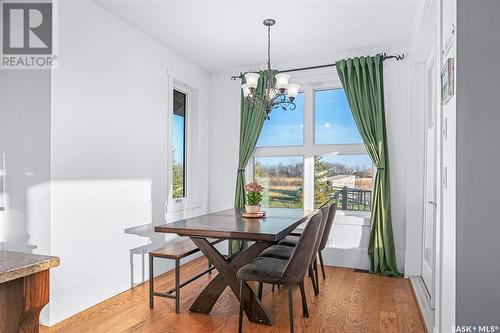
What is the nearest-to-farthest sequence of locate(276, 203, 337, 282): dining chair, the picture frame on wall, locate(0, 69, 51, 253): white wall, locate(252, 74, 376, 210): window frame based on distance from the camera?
the picture frame on wall, locate(0, 69, 51, 253): white wall, locate(276, 203, 337, 282): dining chair, locate(252, 74, 376, 210): window frame

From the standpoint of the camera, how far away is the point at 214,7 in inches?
122

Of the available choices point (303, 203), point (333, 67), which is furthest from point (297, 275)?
point (333, 67)

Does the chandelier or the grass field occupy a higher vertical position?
the chandelier

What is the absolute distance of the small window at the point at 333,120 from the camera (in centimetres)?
429

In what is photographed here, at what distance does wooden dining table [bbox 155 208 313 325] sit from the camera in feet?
8.17

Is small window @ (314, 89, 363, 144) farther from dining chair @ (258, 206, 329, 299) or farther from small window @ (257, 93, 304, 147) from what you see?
dining chair @ (258, 206, 329, 299)

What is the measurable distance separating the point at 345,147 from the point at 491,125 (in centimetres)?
272

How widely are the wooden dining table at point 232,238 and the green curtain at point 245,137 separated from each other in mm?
1588

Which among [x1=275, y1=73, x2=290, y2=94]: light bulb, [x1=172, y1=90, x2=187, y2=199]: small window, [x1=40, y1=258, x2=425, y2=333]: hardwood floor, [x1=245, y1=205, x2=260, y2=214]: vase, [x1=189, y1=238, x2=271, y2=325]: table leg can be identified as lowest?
[x1=40, y1=258, x2=425, y2=333]: hardwood floor

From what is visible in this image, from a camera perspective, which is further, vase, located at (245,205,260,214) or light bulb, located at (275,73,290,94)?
vase, located at (245,205,260,214)

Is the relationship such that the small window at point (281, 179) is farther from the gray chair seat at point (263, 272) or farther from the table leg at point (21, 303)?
the table leg at point (21, 303)

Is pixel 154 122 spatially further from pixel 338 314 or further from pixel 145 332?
pixel 338 314

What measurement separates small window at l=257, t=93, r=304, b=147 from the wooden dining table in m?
1.78

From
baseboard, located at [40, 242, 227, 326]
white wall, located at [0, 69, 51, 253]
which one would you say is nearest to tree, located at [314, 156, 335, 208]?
baseboard, located at [40, 242, 227, 326]
